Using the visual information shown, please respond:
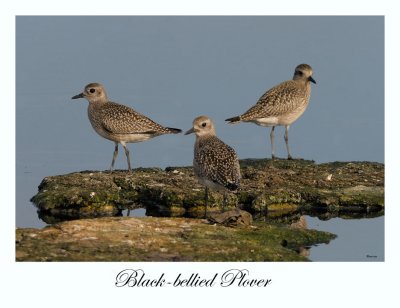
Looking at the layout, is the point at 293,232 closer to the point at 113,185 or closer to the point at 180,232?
the point at 180,232

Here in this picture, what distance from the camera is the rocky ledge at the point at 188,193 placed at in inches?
691

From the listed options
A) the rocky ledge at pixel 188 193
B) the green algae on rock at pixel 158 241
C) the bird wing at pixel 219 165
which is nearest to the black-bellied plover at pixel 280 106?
the rocky ledge at pixel 188 193

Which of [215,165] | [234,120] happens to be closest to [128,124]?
[234,120]

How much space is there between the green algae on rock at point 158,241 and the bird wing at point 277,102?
638 cm

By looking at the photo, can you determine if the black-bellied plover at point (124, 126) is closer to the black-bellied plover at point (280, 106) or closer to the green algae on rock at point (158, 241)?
the black-bellied plover at point (280, 106)

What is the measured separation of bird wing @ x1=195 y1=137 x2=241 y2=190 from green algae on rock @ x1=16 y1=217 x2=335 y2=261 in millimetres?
948

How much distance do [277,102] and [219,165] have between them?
598cm

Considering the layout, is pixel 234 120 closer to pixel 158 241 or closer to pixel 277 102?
pixel 277 102

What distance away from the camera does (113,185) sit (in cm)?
1844

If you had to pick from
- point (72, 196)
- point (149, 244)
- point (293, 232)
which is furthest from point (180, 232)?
point (72, 196)

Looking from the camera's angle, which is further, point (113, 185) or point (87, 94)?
point (87, 94)

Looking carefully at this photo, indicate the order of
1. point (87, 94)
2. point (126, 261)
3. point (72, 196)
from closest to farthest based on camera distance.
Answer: point (126, 261) → point (72, 196) → point (87, 94)

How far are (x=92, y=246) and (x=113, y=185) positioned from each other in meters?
4.90

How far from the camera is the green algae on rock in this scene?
13.4 m
